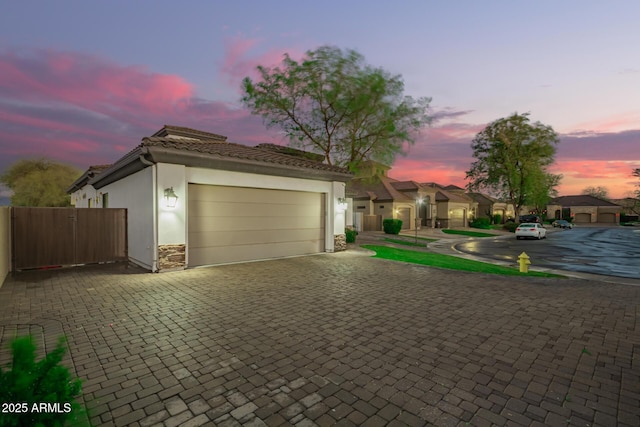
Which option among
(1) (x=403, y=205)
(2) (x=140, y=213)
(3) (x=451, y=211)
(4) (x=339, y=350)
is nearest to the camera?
(4) (x=339, y=350)

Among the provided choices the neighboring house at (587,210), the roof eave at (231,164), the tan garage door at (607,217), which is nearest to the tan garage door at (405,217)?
the roof eave at (231,164)

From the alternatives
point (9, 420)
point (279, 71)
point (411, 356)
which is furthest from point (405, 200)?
point (9, 420)

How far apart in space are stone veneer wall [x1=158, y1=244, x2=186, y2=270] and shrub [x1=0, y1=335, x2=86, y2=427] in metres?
7.82

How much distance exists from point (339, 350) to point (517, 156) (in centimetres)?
4531

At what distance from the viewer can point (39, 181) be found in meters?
33.9

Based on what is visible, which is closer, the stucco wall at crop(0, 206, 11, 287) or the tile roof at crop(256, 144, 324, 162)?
the stucco wall at crop(0, 206, 11, 287)

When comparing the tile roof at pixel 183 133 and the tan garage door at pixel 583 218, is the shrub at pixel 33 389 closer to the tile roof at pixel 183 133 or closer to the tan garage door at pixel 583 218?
the tile roof at pixel 183 133

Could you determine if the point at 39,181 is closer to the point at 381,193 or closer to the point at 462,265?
the point at 381,193

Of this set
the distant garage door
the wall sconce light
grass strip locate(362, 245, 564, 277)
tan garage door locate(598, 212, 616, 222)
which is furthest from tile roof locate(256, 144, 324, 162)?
tan garage door locate(598, 212, 616, 222)

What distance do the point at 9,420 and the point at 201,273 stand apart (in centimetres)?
781

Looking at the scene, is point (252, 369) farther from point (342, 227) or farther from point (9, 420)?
point (342, 227)

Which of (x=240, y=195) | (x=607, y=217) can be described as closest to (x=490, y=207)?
(x=607, y=217)

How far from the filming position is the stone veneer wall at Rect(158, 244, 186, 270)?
8.97 metres

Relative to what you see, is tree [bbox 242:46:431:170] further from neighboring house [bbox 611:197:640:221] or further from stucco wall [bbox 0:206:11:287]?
neighboring house [bbox 611:197:640:221]
